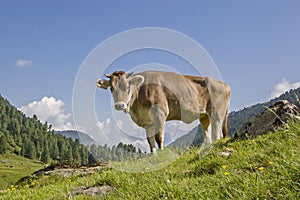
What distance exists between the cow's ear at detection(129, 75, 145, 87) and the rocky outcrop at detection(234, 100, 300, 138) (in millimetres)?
4442

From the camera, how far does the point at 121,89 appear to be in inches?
468

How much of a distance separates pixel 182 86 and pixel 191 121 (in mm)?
1521

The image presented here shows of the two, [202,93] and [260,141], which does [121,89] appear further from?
[260,141]

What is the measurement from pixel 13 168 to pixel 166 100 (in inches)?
7184

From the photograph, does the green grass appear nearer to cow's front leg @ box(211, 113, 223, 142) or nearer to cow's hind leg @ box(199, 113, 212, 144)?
cow's hind leg @ box(199, 113, 212, 144)

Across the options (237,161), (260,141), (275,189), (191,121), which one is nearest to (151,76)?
(191,121)

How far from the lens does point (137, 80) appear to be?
12.4m

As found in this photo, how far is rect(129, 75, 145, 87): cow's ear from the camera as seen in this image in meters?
12.2

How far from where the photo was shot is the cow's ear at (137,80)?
40.1 ft

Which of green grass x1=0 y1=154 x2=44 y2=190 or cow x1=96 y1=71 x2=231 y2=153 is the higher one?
green grass x1=0 y1=154 x2=44 y2=190

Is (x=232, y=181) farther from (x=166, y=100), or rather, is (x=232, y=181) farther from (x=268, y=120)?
(x=166, y=100)

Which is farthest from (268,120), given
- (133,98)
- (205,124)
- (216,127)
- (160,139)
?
(205,124)

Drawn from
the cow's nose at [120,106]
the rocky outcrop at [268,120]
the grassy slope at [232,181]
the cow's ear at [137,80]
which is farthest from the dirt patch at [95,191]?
the cow's ear at [137,80]

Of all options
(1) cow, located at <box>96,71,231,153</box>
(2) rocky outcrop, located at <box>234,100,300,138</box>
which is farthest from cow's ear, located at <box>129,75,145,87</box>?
(2) rocky outcrop, located at <box>234,100,300,138</box>
